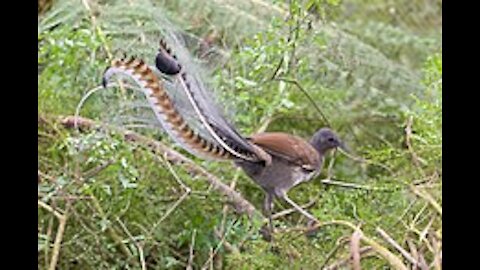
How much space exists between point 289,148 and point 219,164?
0.15 m

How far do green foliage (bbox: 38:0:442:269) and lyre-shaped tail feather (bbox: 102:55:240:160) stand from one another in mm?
108

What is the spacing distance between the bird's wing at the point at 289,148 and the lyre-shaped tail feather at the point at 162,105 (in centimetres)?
34

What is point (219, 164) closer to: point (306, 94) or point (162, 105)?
point (306, 94)

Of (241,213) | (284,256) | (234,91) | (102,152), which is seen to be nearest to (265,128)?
(234,91)

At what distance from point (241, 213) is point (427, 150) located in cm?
38

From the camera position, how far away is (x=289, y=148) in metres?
2.19

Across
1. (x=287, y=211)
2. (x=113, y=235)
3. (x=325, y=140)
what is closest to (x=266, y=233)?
(x=287, y=211)

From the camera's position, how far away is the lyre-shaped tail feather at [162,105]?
1592mm

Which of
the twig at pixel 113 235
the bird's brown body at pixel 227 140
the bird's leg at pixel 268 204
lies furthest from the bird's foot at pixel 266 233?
the twig at pixel 113 235

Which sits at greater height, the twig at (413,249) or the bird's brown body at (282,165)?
the bird's brown body at (282,165)

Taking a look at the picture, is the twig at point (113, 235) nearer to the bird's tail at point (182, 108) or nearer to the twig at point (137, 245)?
the twig at point (137, 245)

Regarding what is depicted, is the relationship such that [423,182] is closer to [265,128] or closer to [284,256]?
[284,256]

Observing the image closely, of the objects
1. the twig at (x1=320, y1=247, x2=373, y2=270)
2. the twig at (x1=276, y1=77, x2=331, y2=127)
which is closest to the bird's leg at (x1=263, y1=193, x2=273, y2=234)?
the twig at (x1=276, y1=77, x2=331, y2=127)

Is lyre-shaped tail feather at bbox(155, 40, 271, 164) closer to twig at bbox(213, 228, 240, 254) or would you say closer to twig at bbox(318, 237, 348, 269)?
twig at bbox(213, 228, 240, 254)
